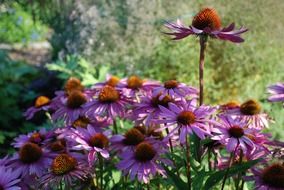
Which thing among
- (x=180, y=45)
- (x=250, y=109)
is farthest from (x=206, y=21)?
(x=180, y=45)

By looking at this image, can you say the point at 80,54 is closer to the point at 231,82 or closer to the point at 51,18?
the point at 51,18

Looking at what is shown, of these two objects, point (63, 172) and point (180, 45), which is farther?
point (180, 45)

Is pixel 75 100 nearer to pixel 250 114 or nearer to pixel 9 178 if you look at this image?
pixel 9 178

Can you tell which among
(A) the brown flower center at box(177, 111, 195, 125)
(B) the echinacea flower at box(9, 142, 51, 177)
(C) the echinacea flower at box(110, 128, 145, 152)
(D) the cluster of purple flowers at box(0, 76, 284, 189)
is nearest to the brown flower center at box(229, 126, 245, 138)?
(D) the cluster of purple flowers at box(0, 76, 284, 189)

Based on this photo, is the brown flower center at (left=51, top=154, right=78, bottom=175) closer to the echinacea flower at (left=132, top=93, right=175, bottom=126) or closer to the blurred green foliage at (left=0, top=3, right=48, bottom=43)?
the echinacea flower at (left=132, top=93, right=175, bottom=126)

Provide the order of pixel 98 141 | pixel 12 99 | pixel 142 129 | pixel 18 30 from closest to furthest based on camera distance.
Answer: pixel 98 141, pixel 142 129, pixel 12 99, pixel 18 30

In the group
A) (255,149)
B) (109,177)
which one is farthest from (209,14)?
(109,177)

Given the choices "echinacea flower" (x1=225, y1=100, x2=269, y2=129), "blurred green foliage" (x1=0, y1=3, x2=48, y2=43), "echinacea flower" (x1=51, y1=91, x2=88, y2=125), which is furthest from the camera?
"blurred green foliage" (x1=0, y1=3, x2=48, y2=43)

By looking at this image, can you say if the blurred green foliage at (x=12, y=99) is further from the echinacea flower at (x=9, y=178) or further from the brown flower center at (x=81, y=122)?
the echinacea flower at (x=9, y=178)
